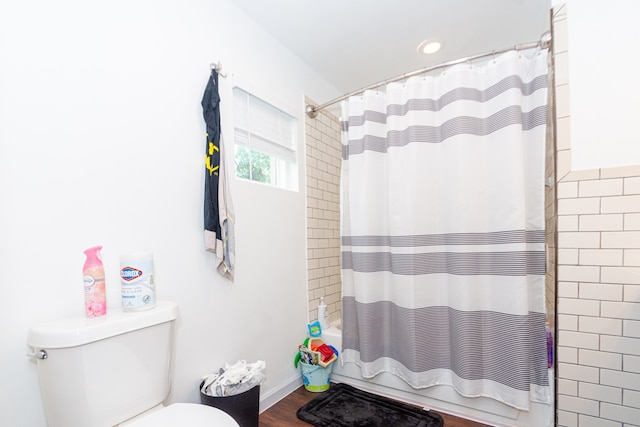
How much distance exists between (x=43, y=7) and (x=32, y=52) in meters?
0.17

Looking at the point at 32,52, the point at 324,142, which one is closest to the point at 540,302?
the point at 324,142

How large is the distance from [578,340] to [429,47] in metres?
1.91

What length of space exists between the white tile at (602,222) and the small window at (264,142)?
5.14 ft

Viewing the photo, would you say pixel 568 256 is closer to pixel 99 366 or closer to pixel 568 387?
pixel 568 387

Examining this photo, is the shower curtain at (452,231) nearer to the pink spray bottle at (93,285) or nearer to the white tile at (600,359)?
the white tile at (600,359)

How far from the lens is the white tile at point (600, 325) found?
129 centimetres

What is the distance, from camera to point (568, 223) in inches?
53.6

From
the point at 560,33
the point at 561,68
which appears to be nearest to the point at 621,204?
the point at 561,68

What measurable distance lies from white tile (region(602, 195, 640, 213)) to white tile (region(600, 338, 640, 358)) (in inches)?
21.0

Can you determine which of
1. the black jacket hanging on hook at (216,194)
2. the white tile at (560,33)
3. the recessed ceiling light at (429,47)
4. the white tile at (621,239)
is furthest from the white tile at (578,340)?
the recessed ceiling light at (429,47)

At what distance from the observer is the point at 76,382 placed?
0.89 meters

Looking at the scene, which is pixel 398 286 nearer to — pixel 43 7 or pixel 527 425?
pixel 527 425

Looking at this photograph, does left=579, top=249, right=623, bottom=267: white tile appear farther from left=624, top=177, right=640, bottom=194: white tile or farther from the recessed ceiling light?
the recessed ceiling light

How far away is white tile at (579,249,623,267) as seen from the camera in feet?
4.19
